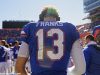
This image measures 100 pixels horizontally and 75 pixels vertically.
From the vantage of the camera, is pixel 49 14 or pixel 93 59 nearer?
pixel 49 14

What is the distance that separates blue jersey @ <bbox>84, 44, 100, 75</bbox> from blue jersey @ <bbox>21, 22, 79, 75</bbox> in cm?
277

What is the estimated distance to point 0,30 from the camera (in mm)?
77250

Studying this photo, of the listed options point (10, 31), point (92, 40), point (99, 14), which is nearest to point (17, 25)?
point (10, 31)

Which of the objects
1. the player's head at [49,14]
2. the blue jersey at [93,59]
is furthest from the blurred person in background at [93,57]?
the player's head at [49,14]

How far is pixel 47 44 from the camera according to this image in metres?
4.47

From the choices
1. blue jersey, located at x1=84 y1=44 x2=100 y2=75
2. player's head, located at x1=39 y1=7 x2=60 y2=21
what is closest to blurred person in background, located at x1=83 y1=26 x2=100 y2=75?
blue jersey, located at x1=84 y1=44 x2=100 y2=75

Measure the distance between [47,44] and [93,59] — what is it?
2907 millimetres

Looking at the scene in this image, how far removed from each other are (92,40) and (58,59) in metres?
3.02

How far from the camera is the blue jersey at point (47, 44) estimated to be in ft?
14.6

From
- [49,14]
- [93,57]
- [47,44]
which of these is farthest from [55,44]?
[93,57]

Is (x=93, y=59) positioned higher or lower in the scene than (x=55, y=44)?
lower

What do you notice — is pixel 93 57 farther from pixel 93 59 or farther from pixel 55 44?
pixel 55 44

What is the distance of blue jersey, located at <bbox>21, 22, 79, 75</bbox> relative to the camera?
14.6 ft

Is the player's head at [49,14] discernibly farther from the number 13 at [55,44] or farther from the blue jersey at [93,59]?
the blue jersey at [93,59]
